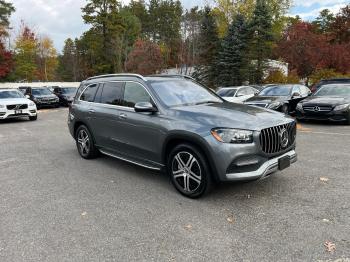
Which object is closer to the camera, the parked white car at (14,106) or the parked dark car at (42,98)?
the parked white car at (14,106)

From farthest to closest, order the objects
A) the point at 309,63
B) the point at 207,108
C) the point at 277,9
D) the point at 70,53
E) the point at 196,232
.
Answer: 1. the point at 70,53
2. the point at 277,9
3. the point at 309,63
4. the point at 207,108
5. the point at 196,232

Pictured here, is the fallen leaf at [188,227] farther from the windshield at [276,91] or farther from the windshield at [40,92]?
the windshield at [40,92]

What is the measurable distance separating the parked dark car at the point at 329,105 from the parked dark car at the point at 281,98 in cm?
80

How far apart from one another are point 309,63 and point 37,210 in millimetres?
29024

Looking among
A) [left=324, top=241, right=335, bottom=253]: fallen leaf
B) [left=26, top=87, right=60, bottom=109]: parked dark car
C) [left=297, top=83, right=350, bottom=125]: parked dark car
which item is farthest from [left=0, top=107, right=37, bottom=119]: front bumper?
[left=324, top=241, right=335, bottom=253]: fallen leaf

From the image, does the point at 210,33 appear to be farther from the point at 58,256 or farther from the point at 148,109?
the point at 58,256

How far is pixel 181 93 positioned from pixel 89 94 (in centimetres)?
246

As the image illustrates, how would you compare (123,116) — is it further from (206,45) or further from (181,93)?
(206,45)

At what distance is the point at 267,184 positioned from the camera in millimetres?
5258

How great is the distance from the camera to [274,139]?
4582 millimetres

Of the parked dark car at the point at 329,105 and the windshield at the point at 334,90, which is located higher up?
the windshield at the point at 334,90

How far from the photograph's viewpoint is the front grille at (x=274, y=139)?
4.43 meters

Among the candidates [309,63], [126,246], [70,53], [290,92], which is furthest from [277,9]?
[126,246]

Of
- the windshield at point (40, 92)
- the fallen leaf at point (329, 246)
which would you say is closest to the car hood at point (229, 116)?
the fallen leaf at point (329, 246)
